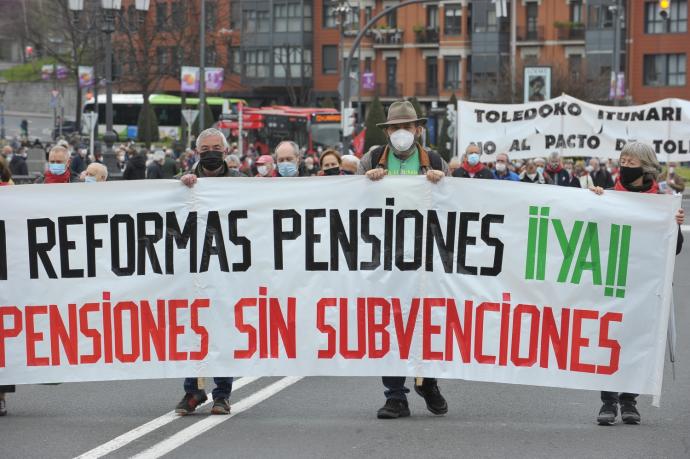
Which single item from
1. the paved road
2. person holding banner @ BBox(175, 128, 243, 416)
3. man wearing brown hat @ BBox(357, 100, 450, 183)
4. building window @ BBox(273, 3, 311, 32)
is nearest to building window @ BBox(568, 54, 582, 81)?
building window @ BBox(273, 3, 311, 32)

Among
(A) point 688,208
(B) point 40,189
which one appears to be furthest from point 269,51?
(B) point 40,189

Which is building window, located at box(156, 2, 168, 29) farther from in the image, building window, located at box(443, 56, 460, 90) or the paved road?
the paved road

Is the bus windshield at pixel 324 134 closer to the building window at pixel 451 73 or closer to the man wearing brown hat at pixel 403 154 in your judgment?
the building window at pixel 451 73

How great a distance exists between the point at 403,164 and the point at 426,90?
7748 centimetres

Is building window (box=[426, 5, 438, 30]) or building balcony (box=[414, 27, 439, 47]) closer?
building window (box=[426, 5, 438, 30])

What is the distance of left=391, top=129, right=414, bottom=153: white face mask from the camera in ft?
26.7

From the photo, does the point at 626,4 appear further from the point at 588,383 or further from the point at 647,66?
the point at 588,383

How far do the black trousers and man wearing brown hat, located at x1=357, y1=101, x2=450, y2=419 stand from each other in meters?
0.98

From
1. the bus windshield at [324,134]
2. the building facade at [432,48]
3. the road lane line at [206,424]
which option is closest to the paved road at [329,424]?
the road lane line at [206,424]

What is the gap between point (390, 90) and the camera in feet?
284

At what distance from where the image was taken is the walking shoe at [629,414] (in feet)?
26.0

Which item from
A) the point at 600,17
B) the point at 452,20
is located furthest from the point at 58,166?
the point at 452,20

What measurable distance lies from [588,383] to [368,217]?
1.71 meters

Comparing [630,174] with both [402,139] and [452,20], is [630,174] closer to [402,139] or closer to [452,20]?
[402,139]
